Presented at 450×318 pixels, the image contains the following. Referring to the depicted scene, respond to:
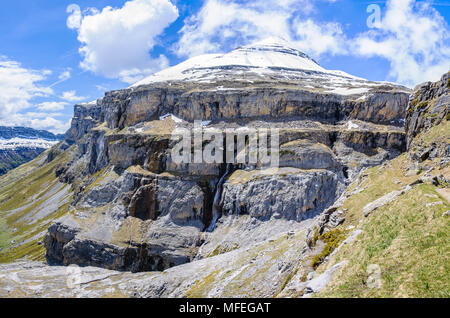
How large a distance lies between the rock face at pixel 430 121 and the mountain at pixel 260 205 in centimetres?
21

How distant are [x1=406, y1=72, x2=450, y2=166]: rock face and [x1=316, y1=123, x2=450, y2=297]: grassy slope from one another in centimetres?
659

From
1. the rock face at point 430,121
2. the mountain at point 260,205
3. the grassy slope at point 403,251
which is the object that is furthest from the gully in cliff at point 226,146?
the grassy slope at point 403,251

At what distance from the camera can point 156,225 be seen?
80688 millimetres

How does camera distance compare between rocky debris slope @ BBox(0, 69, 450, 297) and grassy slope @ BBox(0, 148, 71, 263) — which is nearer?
rocky debris slope @ BBox(0, 69, 450, 297)

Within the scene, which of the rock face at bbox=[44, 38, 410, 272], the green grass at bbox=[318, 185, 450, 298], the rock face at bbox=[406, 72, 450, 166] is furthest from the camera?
the rock face at bbox=[44, 38, 410, 272]

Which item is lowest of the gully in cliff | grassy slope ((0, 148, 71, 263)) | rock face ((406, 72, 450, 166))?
grassy slope ((0, 148, 71, 263))

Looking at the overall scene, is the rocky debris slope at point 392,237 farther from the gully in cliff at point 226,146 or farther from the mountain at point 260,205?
the gully in cliff at point 226,146

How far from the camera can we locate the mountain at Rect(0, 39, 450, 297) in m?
19.4

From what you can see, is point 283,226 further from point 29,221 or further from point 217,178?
point 29,221

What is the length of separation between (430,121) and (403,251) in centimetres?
2490

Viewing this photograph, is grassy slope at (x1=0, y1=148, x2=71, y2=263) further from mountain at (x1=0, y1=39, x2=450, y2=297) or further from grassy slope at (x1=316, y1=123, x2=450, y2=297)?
grassy slope at (x1=316, y1=123, x2=450, y2=297)

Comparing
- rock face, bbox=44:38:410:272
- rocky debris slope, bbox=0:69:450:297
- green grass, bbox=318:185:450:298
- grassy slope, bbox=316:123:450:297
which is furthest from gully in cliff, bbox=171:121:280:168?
green grass, bbox=318:185:450:298

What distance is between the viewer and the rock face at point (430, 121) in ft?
96.1

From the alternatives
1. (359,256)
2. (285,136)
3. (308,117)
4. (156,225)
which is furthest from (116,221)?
(359,256)
